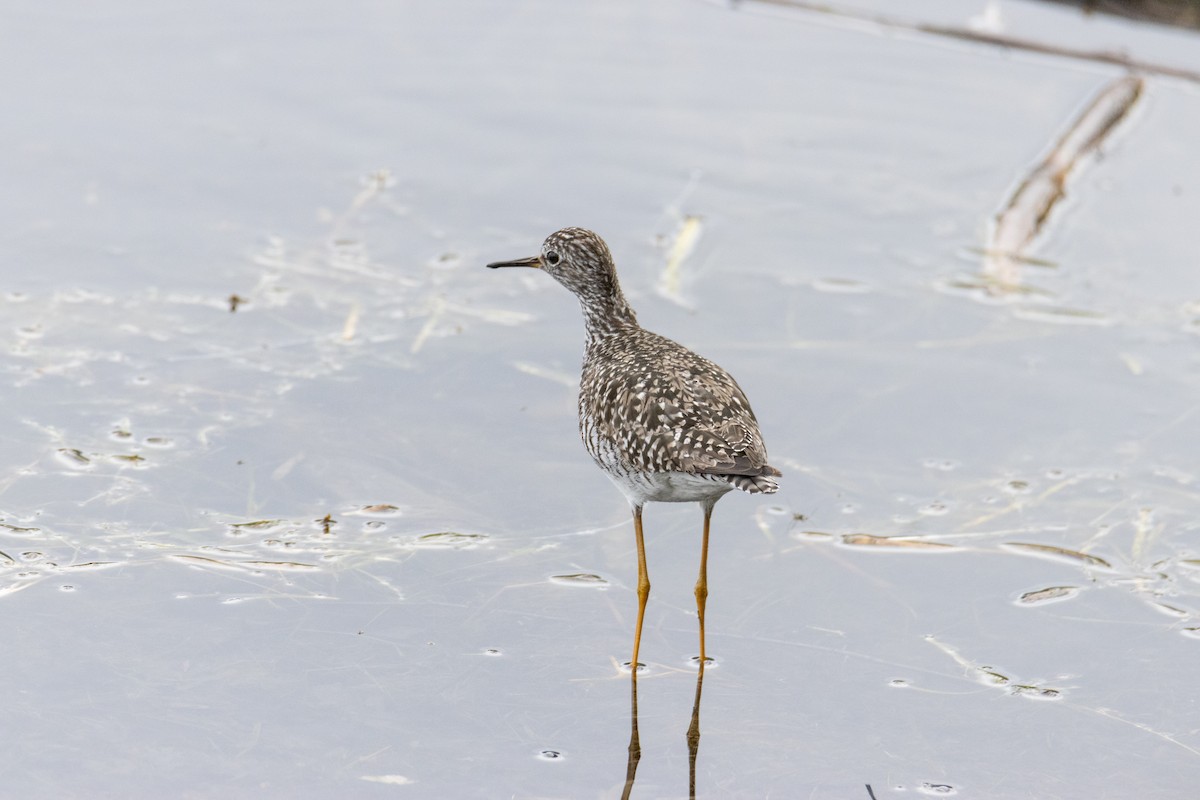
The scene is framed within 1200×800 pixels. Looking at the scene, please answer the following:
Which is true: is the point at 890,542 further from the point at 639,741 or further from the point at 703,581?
the point at 639,741

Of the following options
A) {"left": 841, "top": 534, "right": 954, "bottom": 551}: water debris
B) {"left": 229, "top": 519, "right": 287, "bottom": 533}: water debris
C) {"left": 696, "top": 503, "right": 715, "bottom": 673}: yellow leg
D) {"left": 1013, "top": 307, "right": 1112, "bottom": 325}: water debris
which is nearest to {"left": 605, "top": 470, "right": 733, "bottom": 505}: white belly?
{"left": 696, "top": 503, "right": 715, "bottom": 673}: yellow leg

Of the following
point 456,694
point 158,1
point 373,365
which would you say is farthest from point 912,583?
point 158,1

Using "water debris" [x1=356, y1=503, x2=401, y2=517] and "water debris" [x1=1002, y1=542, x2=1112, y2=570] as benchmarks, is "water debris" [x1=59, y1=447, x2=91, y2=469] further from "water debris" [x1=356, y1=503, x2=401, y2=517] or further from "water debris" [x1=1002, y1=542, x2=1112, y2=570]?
"water debris" [x1=1002, y1=542, x2=1112, y2=570]

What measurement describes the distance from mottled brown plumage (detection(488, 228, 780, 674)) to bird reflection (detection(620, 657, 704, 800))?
0.14 metres

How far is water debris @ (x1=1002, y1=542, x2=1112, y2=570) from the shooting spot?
679 centimetres

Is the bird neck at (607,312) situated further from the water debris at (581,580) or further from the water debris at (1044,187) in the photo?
the water debris at (1044,187)

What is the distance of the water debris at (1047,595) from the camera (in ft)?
21.4

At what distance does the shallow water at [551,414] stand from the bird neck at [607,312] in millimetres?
641

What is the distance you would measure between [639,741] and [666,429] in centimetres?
120

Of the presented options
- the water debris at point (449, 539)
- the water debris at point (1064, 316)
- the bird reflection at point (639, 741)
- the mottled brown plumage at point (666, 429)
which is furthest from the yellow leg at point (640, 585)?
the water debris at point (1064, 316)

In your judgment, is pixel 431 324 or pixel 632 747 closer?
pixel 632 747

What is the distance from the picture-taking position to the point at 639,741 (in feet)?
18.4

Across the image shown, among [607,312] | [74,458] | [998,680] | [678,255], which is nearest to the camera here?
[998,680]

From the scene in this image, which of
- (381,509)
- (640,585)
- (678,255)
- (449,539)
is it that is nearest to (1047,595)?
(640,585)
